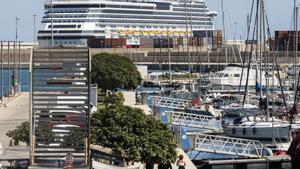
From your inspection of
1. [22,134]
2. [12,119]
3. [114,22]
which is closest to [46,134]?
[22,134]

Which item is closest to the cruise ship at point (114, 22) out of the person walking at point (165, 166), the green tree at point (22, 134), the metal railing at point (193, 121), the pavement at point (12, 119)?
the pavement at point (12, 119)

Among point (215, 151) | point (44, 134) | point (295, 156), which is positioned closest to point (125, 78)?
point (215, 151)

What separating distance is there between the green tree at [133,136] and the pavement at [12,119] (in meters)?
1.92

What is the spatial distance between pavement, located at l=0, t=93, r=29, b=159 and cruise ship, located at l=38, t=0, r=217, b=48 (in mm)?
82698

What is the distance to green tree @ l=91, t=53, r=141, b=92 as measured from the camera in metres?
58.0

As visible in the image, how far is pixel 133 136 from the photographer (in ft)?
70.5

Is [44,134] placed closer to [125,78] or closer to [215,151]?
[215,151]

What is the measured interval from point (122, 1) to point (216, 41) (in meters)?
18.6

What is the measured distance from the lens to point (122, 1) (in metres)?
151

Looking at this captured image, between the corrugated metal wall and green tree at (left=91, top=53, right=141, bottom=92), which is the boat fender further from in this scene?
green tree at (left=91, top=53, right=141, bottom=92)

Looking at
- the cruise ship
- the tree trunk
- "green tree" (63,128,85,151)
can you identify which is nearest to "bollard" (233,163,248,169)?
the tree trunk

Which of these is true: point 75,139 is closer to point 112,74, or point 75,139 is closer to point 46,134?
point 46,134

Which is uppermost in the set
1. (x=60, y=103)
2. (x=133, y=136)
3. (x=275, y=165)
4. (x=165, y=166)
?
(x=60, y=103)

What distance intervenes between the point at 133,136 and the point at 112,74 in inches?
1462
